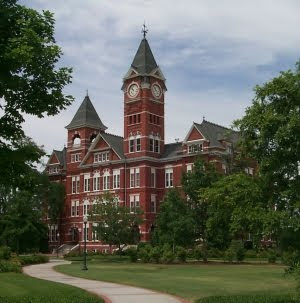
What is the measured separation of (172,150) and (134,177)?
640 centimetres

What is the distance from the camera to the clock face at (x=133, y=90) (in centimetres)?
7500

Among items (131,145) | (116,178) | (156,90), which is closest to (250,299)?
(131,145)

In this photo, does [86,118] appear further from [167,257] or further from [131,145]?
[167,257]

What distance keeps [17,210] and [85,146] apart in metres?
16.1

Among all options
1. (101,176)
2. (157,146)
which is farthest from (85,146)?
(157,146)

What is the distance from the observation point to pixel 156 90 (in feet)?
250

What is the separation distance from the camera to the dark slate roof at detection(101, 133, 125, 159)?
3034 inches

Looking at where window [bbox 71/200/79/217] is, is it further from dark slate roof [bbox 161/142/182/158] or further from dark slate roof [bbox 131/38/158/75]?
dark slate roof [bbox 131/38/158/75]

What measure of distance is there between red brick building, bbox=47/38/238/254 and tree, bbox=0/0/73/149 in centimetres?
5467

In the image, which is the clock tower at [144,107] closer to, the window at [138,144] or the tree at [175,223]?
the window at [138,144]

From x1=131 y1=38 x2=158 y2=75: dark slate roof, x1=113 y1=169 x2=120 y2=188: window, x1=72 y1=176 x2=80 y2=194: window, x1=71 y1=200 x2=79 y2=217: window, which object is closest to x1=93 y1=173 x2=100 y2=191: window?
x1=113 y1=169 x2=120 y2=188: window

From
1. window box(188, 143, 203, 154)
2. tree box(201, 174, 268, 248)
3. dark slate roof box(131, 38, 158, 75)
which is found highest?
dark slate roof box(131, 38, 158, 75)

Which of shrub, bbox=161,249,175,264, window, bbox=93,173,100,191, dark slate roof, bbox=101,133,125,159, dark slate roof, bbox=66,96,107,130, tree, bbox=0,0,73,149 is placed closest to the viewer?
tree, bbox=0,0,73,149

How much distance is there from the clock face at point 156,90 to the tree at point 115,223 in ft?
69.8
